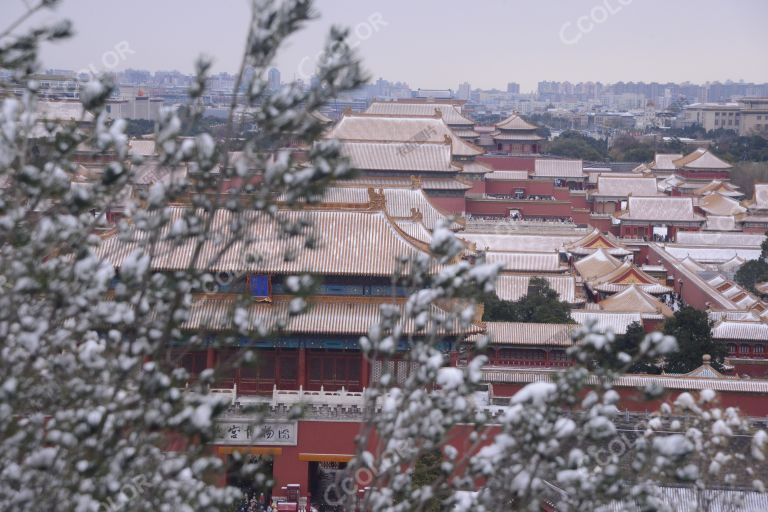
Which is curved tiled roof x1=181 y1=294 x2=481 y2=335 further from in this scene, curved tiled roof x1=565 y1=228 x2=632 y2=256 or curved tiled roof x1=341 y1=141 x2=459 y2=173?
curved tiled roof x1=565 y1=228 x2=632 y2=256

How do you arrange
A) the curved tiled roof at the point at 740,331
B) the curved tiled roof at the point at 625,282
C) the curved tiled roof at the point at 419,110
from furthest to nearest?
the curved tiled roof at the point at 419,110 → the curved tiled roof at the point at 625,282 → the curved tiled roof at the point at 740,331

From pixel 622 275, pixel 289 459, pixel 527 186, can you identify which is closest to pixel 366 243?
pixel 289 459

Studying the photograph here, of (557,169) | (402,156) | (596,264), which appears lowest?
(596,264)

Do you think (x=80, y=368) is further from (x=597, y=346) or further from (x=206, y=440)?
(x=597, y=346)

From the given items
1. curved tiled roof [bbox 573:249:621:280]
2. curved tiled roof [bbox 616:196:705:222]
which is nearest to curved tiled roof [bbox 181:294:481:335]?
curved tiled roof [bbox 573:249:621:280]

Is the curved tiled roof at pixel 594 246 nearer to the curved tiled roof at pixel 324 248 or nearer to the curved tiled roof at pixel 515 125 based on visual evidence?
the curved tiled roof at pixel 324 248

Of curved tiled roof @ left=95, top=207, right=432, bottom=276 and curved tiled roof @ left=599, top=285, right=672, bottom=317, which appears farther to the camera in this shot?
curved tiled roof @ left=599, top=285, right=672, bottom=317

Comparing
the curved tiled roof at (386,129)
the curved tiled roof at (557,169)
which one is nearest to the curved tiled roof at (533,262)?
the curved tiled roof at (386,129)

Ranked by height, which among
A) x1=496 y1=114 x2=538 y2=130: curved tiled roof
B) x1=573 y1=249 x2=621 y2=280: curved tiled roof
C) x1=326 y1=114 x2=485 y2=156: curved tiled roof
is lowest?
x1=573 y1=249 x2=621 y2=280: curved tiled roof

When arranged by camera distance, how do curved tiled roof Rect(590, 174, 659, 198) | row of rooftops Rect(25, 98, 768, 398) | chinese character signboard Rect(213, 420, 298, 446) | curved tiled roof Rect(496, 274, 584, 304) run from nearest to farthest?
chinese character signboard Rect(213, 420, 298, 446) → row of rooftops Rect(25, 98, 768, 398) → curved tiled roof Rect(496, 274, 584, 304) → curved tiled roof Rect(590, 174, 659, 198)

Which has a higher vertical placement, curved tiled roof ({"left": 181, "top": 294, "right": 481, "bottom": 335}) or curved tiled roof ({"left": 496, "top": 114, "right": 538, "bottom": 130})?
curved tiled roof ({"left": 496, "top": 114, "right": 538, "bottom": 130})

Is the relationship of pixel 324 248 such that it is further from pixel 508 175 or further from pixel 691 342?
pixel 508 175

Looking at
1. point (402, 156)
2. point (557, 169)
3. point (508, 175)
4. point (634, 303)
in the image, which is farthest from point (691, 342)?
point (557, 169)

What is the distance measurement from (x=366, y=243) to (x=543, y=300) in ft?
24.2
